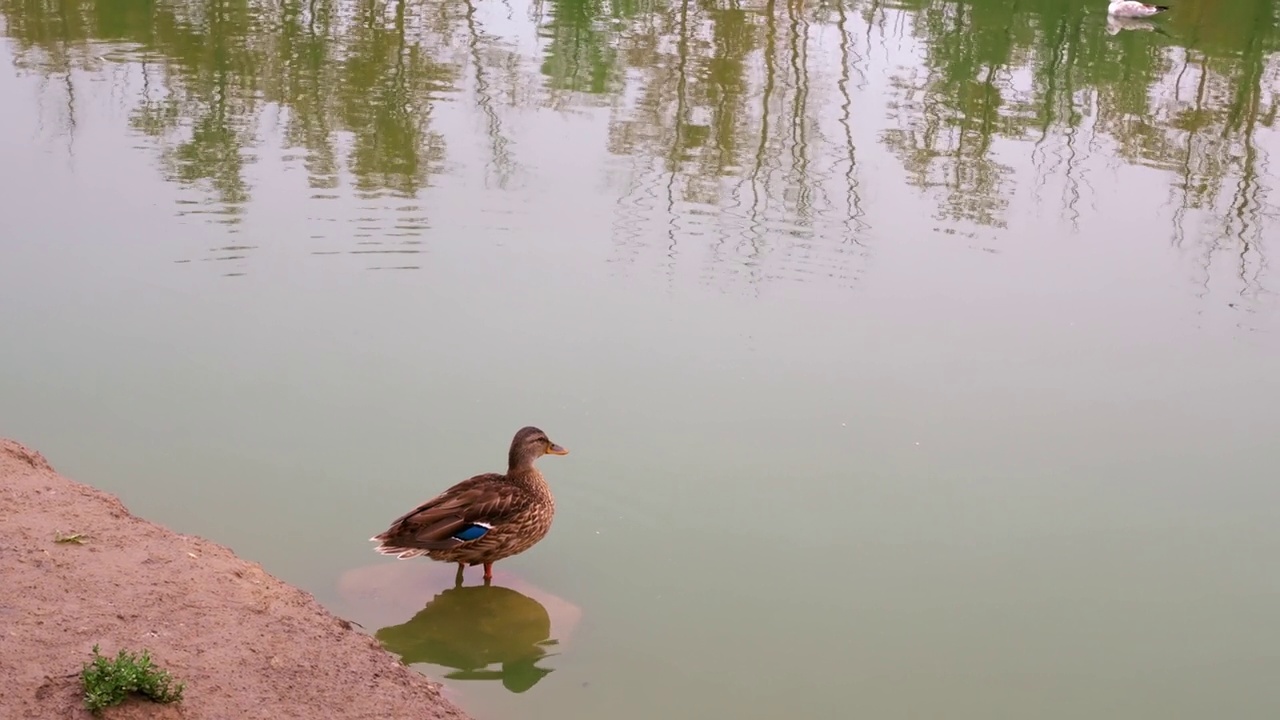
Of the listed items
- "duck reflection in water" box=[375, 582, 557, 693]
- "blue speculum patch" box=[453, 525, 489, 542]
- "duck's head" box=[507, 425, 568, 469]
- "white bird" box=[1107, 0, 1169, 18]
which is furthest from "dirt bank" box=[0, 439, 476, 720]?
"white bird" box=[1107, 0, 1169, 18]

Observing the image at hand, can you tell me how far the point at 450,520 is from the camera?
5.99 meters

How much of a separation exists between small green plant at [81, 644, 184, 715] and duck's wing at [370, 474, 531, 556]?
1755 mm

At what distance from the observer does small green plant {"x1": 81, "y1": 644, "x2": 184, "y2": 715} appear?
13.5ft

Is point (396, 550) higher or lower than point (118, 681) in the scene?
lower

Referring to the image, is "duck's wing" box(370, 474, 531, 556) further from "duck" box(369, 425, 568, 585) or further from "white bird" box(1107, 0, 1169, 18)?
"white bird" box(1107, 0, 1169, 18)

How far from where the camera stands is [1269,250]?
11.1 metres

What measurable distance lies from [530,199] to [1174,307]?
4.75 metres

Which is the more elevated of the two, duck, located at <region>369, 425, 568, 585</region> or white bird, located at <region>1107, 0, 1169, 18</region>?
white bird, located at <region>1107, 0, 1169, 18</region>

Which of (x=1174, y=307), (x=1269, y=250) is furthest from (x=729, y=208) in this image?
(x=1269, y=250)

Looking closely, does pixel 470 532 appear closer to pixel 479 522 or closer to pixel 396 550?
pixel 479 522

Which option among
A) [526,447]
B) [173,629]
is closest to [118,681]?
[173,629]

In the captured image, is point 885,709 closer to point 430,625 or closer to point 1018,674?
point 1018,674

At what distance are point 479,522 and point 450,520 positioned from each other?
125 mm

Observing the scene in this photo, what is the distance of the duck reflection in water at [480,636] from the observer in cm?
547
